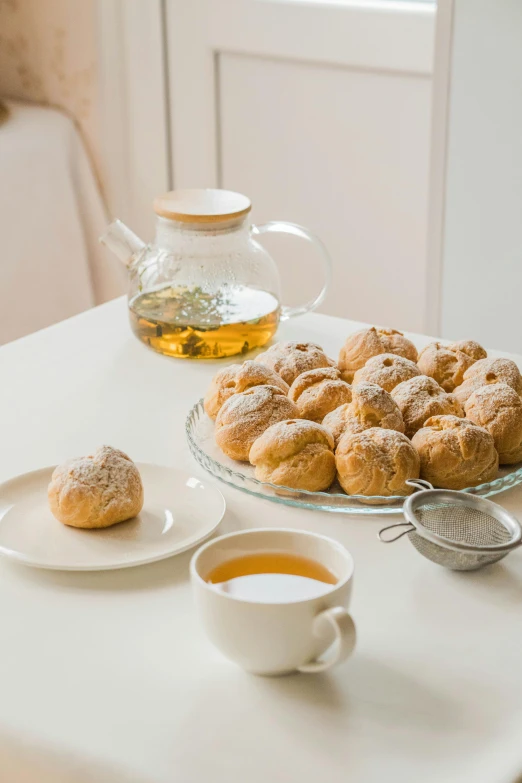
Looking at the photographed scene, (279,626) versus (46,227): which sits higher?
(279,626)

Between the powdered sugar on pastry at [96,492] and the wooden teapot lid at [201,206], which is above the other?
the wooden teapot lid at [201,206]

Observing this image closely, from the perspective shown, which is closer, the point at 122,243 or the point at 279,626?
the point at 279,626

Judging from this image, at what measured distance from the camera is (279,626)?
591 millimetres

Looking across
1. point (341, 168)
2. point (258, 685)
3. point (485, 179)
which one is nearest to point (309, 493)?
point (258, 685)

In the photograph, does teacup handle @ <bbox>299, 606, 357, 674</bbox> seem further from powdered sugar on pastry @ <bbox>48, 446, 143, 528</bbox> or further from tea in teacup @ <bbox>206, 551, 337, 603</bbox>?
powdered sugar on pastry @ <bbox>48, 446, 143, 528</bbox>

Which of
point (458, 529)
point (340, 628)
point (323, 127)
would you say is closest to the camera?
point (340, 628)

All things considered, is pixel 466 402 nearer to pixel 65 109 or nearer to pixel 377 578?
pixel 377 578

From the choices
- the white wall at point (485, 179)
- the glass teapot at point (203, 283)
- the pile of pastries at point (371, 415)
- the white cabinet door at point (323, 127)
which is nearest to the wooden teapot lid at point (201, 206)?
the glass teapot at point (203, 283)

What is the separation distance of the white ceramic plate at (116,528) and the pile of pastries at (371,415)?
0.21ft

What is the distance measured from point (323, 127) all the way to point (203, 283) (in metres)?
1.31

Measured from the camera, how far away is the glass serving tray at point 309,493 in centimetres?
82

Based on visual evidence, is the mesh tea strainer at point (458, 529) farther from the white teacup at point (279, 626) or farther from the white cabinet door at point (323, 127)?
the white cabinet door at point (323, 127)

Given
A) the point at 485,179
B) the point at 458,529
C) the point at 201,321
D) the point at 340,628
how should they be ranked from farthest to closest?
the point at 485,179, the point at 201,321, the point at 458,529, the point at 340,628

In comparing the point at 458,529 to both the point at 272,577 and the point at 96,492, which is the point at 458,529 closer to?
the point at 272,577
